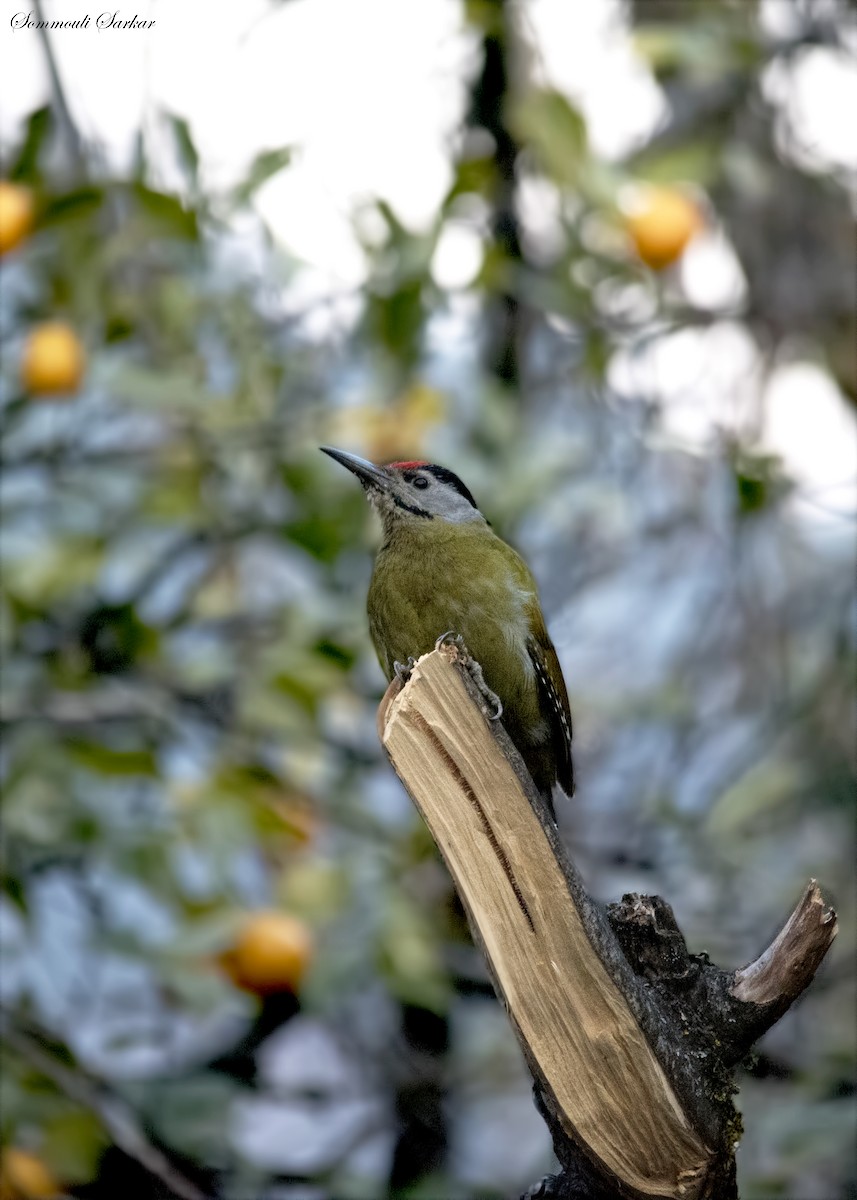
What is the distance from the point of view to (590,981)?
2.44 m

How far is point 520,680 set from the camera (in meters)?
3.74

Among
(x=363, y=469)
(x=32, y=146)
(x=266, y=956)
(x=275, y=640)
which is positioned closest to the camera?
(x=32, y=146)

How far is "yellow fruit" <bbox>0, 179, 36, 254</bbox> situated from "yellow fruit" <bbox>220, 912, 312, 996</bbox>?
193 cm

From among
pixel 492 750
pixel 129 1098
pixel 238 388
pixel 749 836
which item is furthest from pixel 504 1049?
pixel 492 750

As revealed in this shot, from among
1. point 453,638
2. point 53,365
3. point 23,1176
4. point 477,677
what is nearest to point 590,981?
point 477,677

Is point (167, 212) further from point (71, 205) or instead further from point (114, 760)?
point (114, 760)

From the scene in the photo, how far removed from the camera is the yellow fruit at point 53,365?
3762mm

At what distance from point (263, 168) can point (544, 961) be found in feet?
7.79

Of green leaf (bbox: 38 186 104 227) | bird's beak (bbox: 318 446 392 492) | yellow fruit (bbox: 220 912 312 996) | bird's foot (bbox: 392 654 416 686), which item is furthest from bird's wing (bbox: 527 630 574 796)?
green leaf (bbox: 38 186 104 227)

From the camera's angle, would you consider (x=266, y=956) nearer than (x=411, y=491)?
Yes

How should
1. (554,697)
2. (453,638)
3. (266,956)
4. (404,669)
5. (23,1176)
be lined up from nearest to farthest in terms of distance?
1. (404,669)
2. (23,1176)
3. (453,638)
4. (554,697)
5. (266,956)

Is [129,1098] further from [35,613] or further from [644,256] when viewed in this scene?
[644,256]

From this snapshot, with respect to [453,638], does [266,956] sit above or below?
below

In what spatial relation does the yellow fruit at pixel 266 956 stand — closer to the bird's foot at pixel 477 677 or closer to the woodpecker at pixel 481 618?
the woodpecker at pixel 481 618
